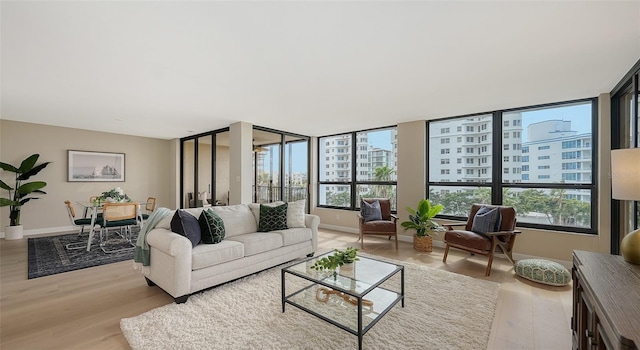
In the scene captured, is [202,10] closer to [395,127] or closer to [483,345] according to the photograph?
[483,345]

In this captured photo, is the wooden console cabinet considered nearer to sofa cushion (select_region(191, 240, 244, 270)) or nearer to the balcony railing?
sofa cushion (select_region(191, 240, 244, 270))

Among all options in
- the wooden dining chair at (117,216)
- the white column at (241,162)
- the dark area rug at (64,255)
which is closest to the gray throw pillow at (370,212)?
the white column at (241,162)

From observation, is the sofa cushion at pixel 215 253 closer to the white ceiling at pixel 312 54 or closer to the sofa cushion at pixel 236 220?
the sofa cushion at pixel 236 220

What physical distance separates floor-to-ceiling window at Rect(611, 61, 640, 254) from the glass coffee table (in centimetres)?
280

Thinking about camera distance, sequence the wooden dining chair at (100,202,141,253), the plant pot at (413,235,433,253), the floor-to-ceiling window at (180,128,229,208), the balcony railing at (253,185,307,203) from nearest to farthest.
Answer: the wooden dining chair at (100,202,141,253), the plant pot at (413,235,433,253), the balcony railing at (253,185,307,203), the floor-to-ceiling window at (180,128,229,208)

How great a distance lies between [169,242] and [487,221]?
397cm

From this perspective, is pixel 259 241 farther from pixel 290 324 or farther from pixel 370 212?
pixel 370 212

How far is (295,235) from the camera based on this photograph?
3.70m

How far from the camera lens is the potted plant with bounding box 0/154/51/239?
5.00 m

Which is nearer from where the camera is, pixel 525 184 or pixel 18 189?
pixel 525 184

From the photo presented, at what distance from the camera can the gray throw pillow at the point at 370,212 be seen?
4867 millimetres

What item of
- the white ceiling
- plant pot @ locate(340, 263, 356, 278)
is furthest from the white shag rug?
the white ceiling

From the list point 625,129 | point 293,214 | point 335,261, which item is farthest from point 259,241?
point 625,129

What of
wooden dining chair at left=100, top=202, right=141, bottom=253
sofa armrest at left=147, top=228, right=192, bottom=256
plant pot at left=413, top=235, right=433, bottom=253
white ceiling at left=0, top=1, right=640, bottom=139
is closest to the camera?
A: white ceiling at left=0, top=1, right=640, bottom=139
